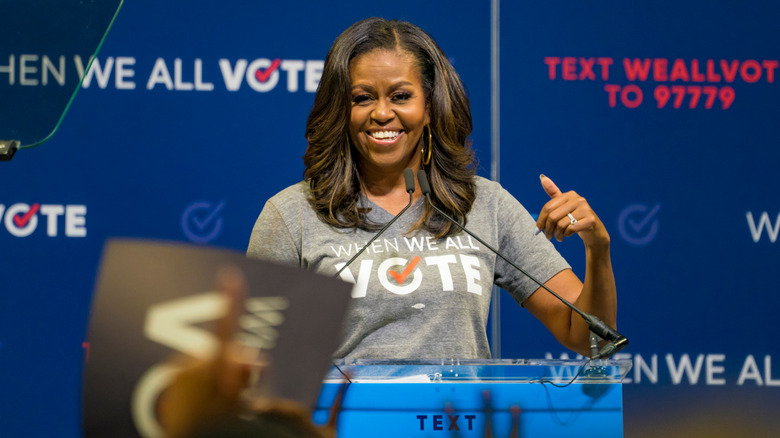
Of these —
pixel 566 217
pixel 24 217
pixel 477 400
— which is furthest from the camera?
pixel 24 217

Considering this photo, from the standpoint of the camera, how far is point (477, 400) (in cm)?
96

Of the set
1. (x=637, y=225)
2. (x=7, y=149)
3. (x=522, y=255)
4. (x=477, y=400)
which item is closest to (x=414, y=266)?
(x=522, y=255)

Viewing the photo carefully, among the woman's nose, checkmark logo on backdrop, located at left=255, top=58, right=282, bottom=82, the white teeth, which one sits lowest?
the white teeth

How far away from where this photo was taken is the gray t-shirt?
1477 millimetres

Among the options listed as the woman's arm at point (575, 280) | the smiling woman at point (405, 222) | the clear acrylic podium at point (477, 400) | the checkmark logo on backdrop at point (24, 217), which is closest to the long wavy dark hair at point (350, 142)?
the smiling woman at point (405, 222)

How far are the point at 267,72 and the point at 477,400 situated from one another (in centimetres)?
166

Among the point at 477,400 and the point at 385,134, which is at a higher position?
the point at 385,134

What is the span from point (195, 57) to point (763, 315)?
1.79 m

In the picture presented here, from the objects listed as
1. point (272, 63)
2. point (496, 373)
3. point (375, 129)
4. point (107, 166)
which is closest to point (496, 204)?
point (375, 129)

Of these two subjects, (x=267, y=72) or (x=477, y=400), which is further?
(x=267, y=72)

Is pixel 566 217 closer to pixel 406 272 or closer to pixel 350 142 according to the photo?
pixel 406 272

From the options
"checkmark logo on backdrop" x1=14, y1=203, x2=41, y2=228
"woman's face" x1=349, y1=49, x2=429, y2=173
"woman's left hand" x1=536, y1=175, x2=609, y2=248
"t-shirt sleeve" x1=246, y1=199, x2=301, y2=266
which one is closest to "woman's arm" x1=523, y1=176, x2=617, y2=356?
"woman's left hand" x1=536, y1=175, x2=609, y2=248

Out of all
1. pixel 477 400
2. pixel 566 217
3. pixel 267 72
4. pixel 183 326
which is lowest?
pixel 477 400

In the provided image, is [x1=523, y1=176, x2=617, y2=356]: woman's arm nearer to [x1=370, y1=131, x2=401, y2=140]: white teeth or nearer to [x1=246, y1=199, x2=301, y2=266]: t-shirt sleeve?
[x1=370, y1=131, x2=401, y2=140]: white teeth
